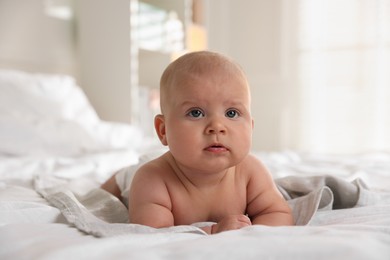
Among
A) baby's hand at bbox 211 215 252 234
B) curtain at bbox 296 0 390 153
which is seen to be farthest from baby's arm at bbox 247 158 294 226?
curtain at bbox 296 0 390 153

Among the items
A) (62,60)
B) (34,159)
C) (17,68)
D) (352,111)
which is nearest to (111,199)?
(34,159)

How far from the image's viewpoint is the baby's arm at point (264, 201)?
0.90 meters

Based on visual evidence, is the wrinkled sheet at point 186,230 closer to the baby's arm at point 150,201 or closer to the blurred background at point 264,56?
the baby's arm at point 150,201

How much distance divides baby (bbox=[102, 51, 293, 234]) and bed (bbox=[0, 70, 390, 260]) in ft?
0.21

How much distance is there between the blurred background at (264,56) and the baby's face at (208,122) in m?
2.18

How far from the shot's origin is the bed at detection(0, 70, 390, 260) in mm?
566

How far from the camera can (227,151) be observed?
0.84 m

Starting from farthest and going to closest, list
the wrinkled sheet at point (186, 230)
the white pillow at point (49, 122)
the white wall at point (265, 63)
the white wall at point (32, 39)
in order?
the white wall at point (265, 63) → the white wall at point (32, 39) → the white pillow at point (49, 122) → the wrinkled sheet at point (186, 230)

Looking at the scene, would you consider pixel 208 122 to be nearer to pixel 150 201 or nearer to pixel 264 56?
pixel 150 201

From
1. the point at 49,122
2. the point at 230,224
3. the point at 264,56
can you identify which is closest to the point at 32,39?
the point at 49,122

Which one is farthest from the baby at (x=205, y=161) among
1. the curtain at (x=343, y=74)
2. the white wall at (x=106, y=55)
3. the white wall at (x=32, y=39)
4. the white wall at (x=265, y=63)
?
the white wall at (x=265, y=63)

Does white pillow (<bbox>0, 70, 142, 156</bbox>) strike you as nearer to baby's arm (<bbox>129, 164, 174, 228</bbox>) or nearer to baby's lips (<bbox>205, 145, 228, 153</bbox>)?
baby's arm (<bbox>129, 164, 174, 228</bbox>)

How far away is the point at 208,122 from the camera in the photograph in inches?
32.9

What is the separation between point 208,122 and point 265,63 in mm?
2900
